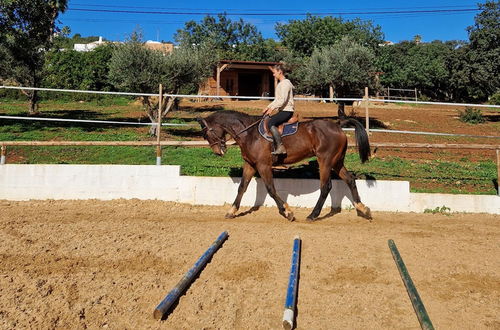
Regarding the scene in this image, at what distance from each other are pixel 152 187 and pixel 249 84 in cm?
3133

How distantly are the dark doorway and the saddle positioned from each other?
3059 centimetres

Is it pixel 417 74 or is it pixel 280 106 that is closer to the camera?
pixel 280 106

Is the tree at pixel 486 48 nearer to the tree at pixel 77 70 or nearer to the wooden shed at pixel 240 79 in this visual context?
the wooden shed at pixel 240 79

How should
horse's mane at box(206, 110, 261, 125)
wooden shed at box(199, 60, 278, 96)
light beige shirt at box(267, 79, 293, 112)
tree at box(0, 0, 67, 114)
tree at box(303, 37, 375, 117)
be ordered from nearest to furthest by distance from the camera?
1. light beige shirt at box(267, 79, 293, 112)
2. horse's mane at box(206, 110, 261, 125)
3. tree at box(0, 0, 67, 114)
4. tree at box(303, 37, 375, 117)
5. wooden shed at box(199, 60, 278, 96)

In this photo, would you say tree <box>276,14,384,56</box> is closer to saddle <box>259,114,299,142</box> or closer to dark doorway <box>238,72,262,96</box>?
dark doorway <box>238,72,262,96</box>

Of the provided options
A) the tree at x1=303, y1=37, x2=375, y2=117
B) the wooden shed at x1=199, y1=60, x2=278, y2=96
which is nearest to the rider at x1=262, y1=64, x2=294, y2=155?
the tree at x1=303, y1=37, x2=375, y2=117

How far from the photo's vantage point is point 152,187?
354 inches

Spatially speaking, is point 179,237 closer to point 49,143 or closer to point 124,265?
point 124,265

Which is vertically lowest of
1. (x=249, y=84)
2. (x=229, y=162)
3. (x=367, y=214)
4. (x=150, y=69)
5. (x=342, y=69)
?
(x=367, y=214)

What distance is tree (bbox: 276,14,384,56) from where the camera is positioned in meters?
48.5

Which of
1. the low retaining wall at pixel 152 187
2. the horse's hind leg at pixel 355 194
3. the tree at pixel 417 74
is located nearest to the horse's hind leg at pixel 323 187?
the horse's hind leg at pixel 355 194

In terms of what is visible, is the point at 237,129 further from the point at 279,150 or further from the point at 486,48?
the point at 486,48

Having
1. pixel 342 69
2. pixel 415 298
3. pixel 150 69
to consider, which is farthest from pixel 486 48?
pixel 415 298

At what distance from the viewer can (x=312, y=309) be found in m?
3.94
